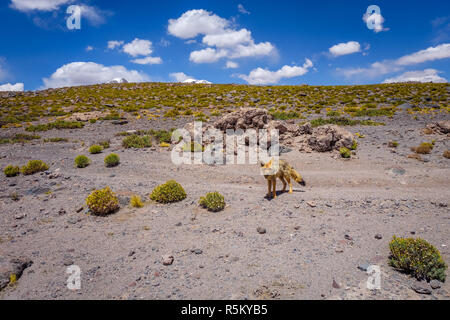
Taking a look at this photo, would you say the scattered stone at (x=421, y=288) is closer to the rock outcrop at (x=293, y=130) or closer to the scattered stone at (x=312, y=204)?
the scattered stone at (x=312, y=204)

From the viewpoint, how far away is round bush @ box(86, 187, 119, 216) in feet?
24.1

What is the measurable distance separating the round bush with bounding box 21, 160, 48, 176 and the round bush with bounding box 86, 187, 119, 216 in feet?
21.4

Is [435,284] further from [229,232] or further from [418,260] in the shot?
[229,232]

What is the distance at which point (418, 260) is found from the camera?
14.7 feet

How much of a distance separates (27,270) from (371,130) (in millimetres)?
22205

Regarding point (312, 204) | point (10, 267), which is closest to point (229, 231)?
point (312, 204)

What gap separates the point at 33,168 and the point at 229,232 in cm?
1124

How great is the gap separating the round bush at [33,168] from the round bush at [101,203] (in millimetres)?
6534

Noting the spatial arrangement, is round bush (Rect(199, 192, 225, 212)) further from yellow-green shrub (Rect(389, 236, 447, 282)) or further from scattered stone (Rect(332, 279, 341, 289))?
yellow-green shrub (Rect(389, 236, 447, 282))

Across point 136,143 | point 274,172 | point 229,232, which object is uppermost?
point 136,143

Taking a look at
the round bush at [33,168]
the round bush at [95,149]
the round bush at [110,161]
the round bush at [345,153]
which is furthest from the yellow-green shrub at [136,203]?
the round bush at [345,153]

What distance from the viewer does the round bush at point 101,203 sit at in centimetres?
736

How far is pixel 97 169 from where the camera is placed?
12203 millimetres

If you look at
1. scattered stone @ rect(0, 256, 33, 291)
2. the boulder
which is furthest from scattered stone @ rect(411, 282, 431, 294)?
the boulder
